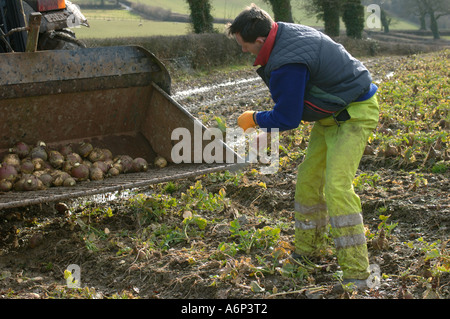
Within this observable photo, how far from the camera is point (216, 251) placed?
Answer: 3615mm

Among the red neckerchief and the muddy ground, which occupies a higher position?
the red neckerchief

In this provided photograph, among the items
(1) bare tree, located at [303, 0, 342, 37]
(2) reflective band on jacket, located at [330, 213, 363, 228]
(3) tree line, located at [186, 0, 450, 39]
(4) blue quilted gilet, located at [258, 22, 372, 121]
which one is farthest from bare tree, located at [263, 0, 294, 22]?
(2) reflective band on jacket, located at [330, 213, 363, 228]

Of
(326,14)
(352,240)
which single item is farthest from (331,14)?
(352,240)

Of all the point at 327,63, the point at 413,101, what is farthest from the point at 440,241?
the point at 413,101

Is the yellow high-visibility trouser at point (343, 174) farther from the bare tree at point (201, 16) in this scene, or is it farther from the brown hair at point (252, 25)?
the bare tree at point (201, 16)

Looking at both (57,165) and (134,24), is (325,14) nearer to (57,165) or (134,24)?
(134,24)

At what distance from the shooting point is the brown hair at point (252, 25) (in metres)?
3.14

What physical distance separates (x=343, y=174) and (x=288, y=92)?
0.54 m

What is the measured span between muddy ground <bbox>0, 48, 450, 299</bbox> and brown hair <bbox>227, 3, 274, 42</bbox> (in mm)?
1284

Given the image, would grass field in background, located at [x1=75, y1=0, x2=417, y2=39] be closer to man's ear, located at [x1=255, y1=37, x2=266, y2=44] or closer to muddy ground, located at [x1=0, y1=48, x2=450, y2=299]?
muddy ground, located at [x1=0, y1=48, x2=450, y2=299]

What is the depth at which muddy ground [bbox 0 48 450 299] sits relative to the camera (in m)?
3.23

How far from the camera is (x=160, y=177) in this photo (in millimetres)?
4137

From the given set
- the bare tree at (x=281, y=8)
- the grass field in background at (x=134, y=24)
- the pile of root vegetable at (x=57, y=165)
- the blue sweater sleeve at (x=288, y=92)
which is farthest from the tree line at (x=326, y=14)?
the blue sweater sleeve at (x=288, y=92)
